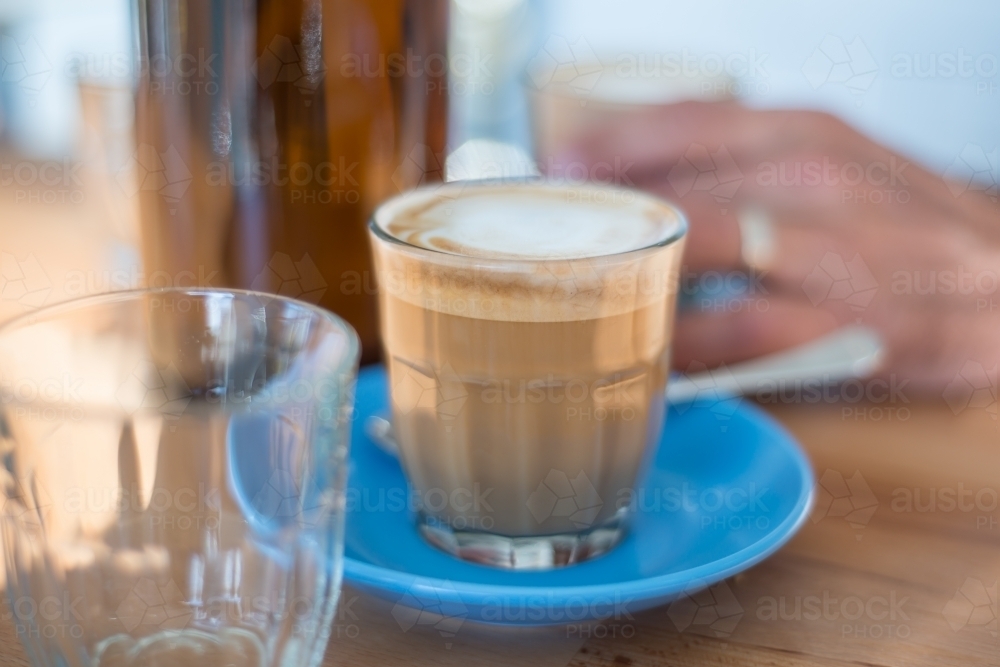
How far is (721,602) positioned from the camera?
43cm

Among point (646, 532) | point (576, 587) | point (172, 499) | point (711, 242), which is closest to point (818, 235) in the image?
point (711, 242)

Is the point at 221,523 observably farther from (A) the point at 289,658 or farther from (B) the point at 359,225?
(B) the point at 359,225

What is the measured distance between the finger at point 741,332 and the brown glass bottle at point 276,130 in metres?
0.21

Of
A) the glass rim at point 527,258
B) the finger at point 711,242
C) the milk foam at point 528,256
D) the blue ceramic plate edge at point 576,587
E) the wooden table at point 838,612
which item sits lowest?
the wooden table at point 838,612

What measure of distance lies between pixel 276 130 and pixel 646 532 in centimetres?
28

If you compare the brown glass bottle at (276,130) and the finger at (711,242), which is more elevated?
the brown glass bottle at (276,130)

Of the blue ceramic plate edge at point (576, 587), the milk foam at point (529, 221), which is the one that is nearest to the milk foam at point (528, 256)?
the milk foam at point (529, 221)

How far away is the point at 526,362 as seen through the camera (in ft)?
1.43

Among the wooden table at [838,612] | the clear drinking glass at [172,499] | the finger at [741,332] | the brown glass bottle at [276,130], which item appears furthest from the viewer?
the finger at [741,332]

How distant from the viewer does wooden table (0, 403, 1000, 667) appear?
0.39 m

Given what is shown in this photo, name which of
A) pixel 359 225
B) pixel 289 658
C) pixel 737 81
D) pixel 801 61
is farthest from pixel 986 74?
pixel 289 658

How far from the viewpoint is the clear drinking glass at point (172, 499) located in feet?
0.95

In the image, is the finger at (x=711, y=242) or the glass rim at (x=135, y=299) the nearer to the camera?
the glass rim at (x=135, y=299)

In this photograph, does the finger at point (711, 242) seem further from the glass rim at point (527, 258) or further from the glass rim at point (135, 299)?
the glass rim at point (135, 299)
